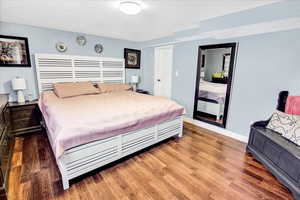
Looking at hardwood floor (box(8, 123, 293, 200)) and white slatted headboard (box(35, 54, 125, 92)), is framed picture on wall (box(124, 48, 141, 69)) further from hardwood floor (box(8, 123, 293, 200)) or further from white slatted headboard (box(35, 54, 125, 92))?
hardwood floor (box(8, 123, 293, 200))

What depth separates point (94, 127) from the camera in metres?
1.80

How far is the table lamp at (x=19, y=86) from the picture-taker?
9.32 feet

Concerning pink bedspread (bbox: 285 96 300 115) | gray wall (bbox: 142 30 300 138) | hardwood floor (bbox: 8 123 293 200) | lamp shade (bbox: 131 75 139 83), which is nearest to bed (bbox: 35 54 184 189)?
hardwood floor (bbox: 8 123 293 200)

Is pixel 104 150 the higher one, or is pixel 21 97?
pixel 21 97

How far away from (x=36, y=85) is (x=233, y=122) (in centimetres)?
443

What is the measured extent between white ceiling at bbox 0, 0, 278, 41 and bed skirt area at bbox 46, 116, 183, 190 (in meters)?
1.94

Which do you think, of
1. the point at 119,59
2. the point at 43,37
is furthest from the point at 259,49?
the point at 43,37

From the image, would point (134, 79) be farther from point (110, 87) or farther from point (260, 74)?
point (260, 74)

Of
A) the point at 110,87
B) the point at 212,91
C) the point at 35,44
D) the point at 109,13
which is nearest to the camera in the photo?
the point at 109,13

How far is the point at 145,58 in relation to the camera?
5.01 metres

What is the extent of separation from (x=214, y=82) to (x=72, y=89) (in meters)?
3.24

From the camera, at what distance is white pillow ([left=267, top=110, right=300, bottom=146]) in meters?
1.84

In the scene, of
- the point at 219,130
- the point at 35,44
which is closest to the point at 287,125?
the point at 219,130

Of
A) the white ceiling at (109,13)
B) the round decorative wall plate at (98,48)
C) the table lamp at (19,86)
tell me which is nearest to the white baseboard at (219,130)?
the white ceiling at (109,13)
